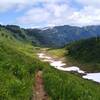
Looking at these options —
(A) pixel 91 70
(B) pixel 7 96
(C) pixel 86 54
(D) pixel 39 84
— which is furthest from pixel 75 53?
(B) pixel 7 96

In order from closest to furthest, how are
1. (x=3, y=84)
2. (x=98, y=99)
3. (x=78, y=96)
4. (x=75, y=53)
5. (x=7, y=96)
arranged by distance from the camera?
(x=7, y=96), (x=3, y=84), (x=78, y=96), (x=98, y=99), (x=75, y=53)

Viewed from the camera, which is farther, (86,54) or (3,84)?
(86,54)

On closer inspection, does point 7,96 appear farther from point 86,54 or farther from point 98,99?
point 86,54

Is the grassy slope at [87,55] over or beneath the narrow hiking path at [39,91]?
beneath

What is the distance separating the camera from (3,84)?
23.4 metres

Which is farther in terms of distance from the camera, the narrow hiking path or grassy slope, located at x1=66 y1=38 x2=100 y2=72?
grassy slope, located at x1=66 y1=38 x2=100 y2=72

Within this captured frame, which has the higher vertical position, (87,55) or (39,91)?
(39,91)

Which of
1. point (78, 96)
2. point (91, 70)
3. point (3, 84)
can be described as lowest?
Answer: point (91, 70)

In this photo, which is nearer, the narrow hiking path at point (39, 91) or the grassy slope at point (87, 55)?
the narrow hiking path at point (39, 91)

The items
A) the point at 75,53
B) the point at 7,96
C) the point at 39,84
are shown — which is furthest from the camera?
the point at 75,53

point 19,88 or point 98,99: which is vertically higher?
point 19,88

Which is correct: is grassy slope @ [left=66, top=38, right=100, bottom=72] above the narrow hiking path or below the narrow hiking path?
below

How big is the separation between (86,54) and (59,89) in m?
106

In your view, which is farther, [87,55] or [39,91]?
[87,55]
